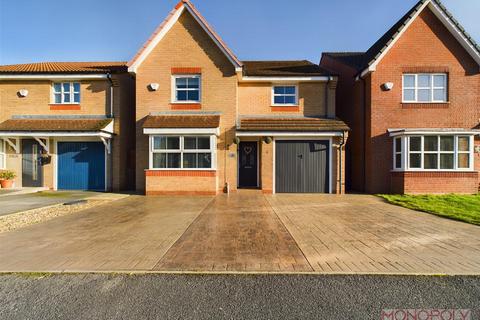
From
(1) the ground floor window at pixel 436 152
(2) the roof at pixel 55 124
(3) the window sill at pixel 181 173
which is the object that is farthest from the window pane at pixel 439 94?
(2) the roof at pixel 55 124

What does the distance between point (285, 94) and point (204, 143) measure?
5311 mm

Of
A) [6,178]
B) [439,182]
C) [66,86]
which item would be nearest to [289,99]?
[439,182]

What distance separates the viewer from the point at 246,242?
5.23 m

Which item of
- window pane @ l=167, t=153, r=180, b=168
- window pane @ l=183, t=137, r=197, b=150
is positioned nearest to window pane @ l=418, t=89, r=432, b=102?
window pane @ l=183, t=137, r=197, b=150

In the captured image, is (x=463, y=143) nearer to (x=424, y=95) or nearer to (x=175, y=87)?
(x=424, y=95)

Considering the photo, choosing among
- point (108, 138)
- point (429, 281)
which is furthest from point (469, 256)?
point (108, 138)

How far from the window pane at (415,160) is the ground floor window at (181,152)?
29.9ft

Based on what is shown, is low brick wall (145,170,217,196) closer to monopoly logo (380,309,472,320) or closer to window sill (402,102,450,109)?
monopoly logo (380,309,472,320)

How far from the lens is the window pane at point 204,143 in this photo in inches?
479

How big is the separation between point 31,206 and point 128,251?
22.1 feet

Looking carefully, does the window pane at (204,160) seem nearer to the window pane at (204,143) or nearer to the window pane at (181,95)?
the window pane at (204,143)

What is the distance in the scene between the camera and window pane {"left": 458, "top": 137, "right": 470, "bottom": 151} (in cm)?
1182

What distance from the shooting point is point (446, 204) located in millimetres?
9539

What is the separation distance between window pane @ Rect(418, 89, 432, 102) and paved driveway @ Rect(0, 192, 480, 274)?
7.15 meters
